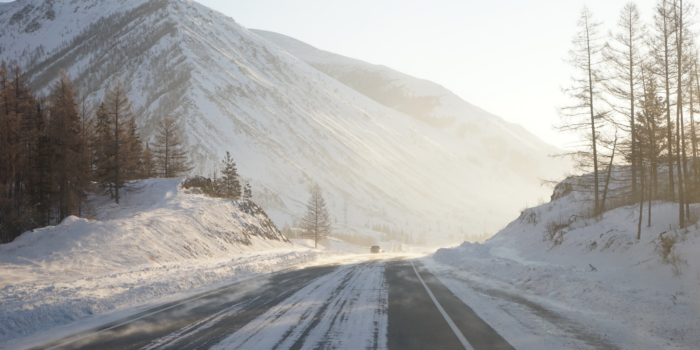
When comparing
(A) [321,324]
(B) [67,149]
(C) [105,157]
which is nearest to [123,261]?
(A) [321,324]

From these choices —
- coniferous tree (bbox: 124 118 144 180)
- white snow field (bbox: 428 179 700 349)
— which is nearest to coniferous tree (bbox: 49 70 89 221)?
coniferous tree (bbox: 124 118 144 180)

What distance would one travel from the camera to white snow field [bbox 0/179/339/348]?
8.95 m

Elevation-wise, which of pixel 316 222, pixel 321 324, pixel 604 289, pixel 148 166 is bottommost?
pixel 321 324

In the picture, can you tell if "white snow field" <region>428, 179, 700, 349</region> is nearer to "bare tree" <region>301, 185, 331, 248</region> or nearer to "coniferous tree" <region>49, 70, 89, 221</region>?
"coniferous tree" <region>49, 70, 89, 221</region>

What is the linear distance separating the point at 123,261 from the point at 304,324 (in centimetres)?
1564

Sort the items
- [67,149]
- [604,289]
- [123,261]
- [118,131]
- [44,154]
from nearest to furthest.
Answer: [604,289]
[123,261]
[67,149]
[44,154]
[118,131]

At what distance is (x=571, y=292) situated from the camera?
34.3ft

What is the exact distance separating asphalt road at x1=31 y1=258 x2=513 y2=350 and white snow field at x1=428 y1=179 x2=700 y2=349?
0.83 m

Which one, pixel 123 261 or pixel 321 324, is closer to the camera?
pixel 321 324

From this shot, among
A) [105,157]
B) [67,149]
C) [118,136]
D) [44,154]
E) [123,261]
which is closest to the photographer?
[123,261]

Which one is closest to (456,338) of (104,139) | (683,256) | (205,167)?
(683,256)

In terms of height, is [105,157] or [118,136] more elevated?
[118,136]

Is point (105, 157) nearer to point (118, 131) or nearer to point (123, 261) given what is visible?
point (118, 131)

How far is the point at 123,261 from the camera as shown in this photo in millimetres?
19312
